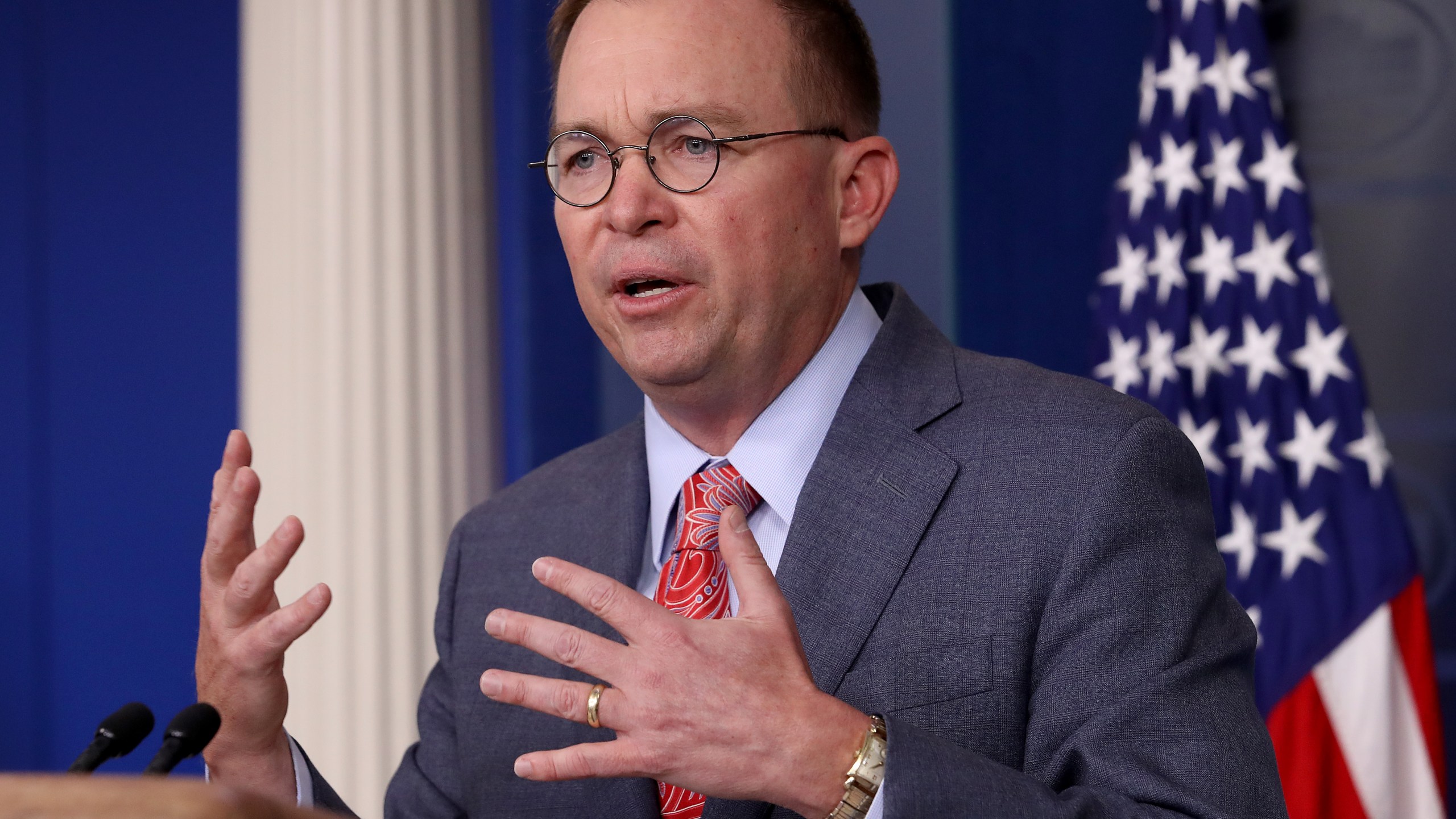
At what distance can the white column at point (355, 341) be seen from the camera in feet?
8.74

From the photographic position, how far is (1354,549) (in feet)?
8.46

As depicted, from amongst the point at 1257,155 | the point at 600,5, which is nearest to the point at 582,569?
the point at 600,5

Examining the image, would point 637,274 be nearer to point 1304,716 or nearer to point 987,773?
point 987,773

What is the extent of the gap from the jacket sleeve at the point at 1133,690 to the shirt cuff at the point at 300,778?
0.80 m

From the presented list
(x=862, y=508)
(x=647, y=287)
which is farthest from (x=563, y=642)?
(x=647, y=287)

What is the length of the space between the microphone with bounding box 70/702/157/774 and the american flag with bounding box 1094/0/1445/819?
217 cm

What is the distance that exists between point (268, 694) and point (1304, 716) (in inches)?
81.0

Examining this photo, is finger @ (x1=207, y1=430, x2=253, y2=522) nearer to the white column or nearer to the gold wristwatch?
the gold wristwatch

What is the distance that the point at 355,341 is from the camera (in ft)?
8.87

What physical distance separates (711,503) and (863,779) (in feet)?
1.77

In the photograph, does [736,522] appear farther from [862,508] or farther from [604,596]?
[862,508]

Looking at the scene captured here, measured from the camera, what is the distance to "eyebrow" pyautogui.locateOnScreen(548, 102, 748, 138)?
5.05ft

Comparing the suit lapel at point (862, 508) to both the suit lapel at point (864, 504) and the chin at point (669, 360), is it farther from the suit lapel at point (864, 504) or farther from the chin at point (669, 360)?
the chin at point (669, 360)

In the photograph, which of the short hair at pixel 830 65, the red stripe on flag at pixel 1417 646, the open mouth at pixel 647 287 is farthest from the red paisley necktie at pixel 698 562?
the red stripe on flag at pixel 1417 646
